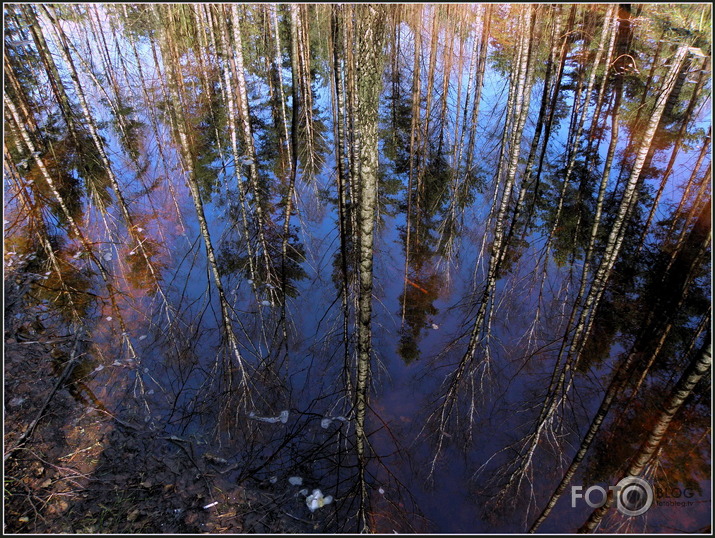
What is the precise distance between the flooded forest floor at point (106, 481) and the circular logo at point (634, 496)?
3.24m

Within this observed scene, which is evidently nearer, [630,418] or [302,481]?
[302,481]

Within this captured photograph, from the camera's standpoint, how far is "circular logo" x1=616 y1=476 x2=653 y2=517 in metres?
4.29

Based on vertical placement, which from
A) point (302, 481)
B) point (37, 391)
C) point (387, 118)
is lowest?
point (302, 481)

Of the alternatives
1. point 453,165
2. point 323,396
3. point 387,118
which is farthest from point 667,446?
point 387,118

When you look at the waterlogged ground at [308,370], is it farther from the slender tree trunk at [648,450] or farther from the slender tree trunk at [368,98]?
the slender tree trunk at [368,98]

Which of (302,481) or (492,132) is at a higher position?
(492,132)

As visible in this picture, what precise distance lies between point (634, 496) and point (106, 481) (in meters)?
5.50

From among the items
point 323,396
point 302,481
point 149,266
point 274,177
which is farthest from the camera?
point 274,177

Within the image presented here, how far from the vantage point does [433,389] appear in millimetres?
5477

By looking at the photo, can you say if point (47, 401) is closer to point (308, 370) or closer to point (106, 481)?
point (106, 481)

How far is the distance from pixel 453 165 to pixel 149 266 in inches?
282

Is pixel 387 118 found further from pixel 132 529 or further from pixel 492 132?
pixel 132 529

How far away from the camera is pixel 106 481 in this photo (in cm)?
423

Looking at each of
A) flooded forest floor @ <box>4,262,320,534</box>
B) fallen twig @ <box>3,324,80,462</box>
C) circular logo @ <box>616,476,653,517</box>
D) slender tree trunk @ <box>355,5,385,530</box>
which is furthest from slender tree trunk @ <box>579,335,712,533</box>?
fallen twig @ <box>3,324,80,462</box>
